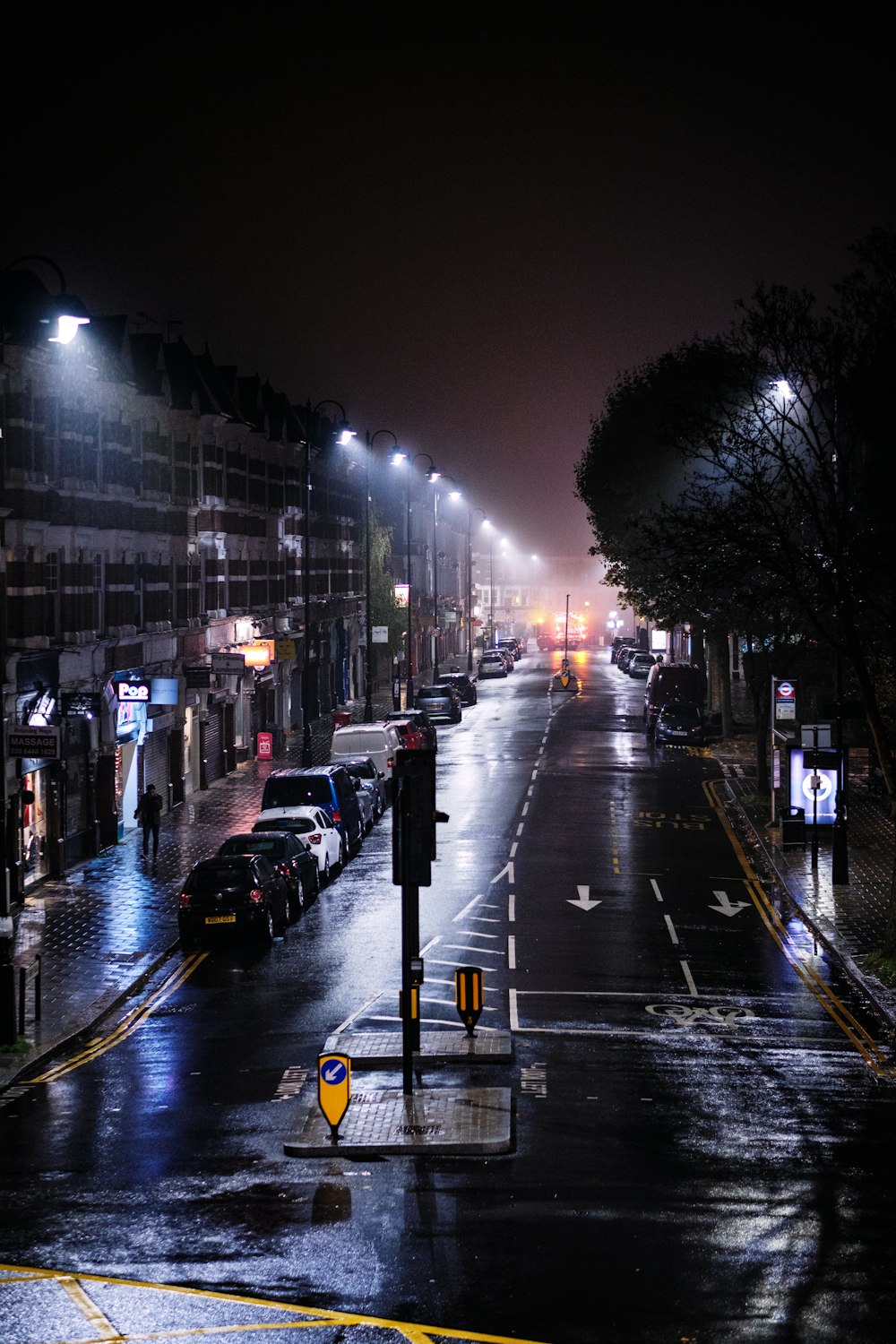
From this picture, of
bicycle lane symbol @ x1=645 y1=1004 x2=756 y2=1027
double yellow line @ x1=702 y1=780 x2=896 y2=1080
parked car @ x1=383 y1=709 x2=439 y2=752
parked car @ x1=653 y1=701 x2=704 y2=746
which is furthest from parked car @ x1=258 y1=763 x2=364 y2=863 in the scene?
parked car @ x1=653 y1=701 x2=704 y2=746

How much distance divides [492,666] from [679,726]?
138 ft

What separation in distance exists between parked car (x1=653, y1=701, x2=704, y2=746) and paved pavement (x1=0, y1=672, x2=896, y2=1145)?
14274mm

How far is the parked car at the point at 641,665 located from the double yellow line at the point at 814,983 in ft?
202

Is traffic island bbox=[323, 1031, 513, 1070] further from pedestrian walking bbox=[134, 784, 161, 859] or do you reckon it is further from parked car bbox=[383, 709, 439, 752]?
parked car bbox=[383, 709, 439, 752]

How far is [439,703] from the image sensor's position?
67562 mm

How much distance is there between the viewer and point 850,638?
85.4 feet

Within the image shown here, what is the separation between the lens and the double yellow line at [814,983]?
1991 centimetres

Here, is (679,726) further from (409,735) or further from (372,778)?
(372,778)

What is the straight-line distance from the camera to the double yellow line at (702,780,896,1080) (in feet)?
65.3

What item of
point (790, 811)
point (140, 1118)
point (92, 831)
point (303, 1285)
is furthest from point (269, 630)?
point (303, 1285)

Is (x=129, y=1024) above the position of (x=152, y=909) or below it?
below

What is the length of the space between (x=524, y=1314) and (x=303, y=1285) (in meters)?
1.76

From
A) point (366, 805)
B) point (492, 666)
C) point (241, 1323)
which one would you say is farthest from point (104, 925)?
point (492, 666)

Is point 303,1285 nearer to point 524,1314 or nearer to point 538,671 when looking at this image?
point 524,1314
